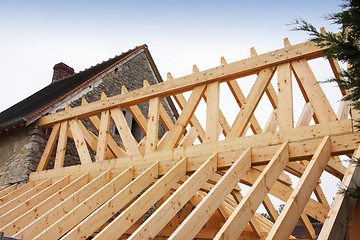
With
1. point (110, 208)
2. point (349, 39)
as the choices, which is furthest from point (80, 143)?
point (349, 39)

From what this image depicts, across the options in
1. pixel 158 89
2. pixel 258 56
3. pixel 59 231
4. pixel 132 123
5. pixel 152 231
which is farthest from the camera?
pixel 132 123

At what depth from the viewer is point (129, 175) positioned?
19.1 ft

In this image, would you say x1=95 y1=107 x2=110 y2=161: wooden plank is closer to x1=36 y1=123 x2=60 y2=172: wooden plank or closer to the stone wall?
x1=36 y1=123 x2=60 y2=172: wooden plank

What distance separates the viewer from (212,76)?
5.76 meters

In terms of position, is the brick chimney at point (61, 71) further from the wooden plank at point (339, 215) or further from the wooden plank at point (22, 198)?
the wooden plank at point (339, 215)

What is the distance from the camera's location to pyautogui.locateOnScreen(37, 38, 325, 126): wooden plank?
505cm

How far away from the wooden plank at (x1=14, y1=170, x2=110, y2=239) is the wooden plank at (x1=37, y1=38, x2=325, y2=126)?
55.1 inches

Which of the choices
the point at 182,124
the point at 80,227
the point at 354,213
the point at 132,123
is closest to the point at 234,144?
the point at 182,124

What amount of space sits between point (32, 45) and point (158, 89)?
57.4m

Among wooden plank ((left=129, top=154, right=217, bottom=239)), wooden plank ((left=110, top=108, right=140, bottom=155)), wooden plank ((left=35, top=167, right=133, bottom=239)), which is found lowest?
wooden plank ((left=35, top=167, right=133, bottom=239))

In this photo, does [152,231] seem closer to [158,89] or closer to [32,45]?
[158,89]

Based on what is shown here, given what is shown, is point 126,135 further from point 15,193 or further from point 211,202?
point 211,202

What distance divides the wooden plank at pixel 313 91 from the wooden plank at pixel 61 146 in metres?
4.66

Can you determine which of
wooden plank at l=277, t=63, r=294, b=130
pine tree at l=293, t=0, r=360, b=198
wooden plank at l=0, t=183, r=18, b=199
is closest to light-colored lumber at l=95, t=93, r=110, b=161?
wooden plank at l=0, t=183, r=18, b=199
